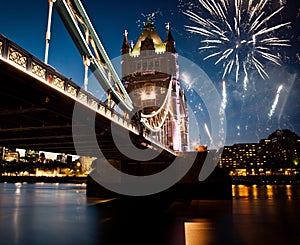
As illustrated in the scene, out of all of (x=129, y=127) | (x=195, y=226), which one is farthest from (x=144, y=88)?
(x=195, y=226)

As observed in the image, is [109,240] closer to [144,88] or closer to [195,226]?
[195,226]

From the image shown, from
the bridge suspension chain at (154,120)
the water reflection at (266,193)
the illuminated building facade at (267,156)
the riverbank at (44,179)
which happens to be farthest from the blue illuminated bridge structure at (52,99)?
the illuminated building facade at (267,156)

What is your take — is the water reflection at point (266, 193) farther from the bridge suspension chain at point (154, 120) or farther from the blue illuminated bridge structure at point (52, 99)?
the blue illuminated bridge structure at point (52, 99)

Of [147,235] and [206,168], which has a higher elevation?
[206,168]

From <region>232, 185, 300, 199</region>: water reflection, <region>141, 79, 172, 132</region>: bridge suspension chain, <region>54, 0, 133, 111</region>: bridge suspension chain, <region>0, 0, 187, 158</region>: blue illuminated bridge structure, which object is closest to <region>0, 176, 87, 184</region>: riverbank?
<region>141, 79, 172, 132</region>: bridge suspension chain

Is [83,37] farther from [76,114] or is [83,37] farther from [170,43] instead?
[170,43]

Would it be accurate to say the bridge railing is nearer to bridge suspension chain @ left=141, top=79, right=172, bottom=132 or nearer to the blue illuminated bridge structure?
the blue illuminated bridge structure
